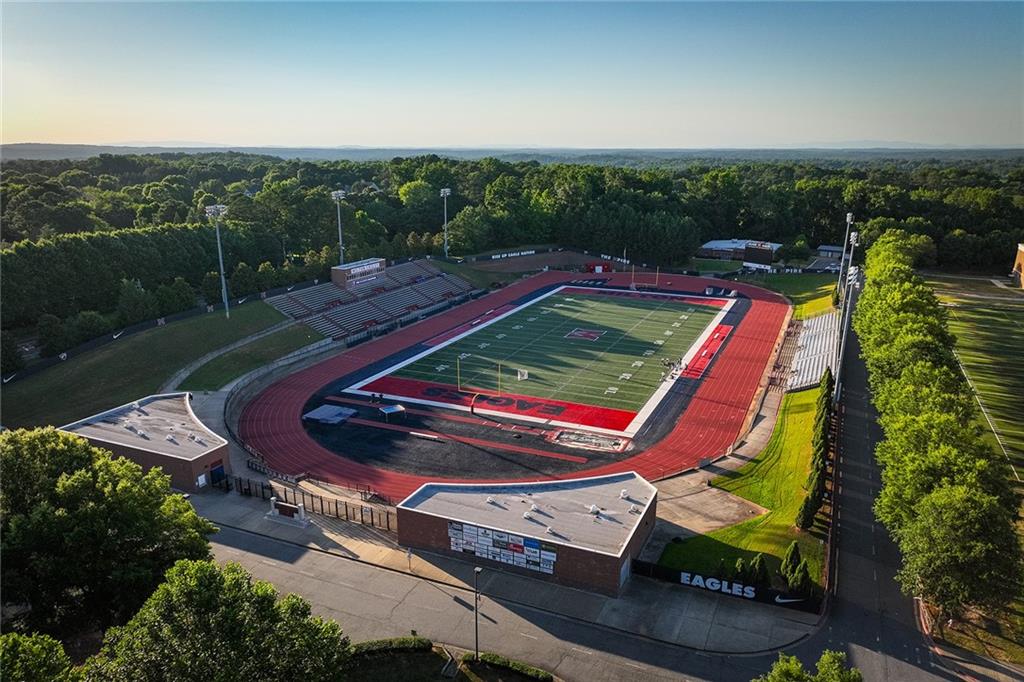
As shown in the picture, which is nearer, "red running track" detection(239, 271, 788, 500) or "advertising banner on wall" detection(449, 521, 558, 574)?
"advertising banner on wall" detection(449, 521, 558, 574)

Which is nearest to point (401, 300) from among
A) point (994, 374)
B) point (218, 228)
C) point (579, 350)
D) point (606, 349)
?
point (218, 228)

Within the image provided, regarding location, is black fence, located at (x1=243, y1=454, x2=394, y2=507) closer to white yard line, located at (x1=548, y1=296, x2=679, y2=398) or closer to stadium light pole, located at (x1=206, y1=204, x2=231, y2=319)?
white yard line, located at (x1=548, y1=296, x2=679, y2=398)

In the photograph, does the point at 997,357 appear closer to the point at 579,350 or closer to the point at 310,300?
the point at 579,350

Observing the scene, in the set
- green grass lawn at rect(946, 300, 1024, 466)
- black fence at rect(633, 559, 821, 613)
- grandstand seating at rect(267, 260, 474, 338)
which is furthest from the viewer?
grandstand seating at rect(267, 260, 474, 338)

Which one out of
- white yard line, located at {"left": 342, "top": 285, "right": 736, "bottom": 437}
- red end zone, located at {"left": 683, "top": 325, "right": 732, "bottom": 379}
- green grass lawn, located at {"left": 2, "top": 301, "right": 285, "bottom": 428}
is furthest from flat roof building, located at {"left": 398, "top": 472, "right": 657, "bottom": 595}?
green grass lawn, located at {"left": 2, "top": 301, "right": 285, "bottom": 428}

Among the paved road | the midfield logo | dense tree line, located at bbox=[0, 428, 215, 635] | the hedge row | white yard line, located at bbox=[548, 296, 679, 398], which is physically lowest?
the midfield logo

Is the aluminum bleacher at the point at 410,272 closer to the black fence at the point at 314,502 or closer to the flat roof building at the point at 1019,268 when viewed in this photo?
the black fence at the point at 314,502
